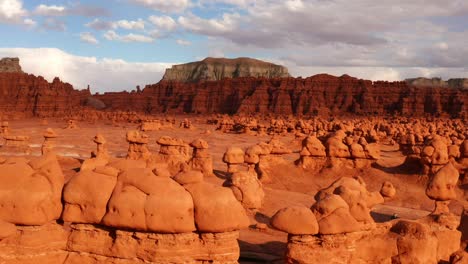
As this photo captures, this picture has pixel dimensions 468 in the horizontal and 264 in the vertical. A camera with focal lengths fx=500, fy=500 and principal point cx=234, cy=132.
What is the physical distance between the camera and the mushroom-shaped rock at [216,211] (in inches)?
333

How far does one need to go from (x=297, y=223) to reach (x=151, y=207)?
272cm

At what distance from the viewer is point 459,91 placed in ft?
302

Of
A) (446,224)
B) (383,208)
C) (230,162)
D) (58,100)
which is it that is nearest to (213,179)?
(230,162)

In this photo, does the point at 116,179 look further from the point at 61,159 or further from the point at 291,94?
the point at 291,94

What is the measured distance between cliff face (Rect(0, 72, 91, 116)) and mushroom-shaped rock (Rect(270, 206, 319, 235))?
283ft

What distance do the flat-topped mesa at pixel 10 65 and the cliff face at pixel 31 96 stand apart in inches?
621

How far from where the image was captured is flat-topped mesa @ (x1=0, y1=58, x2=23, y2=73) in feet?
363

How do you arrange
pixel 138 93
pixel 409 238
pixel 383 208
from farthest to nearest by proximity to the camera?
pixel 138 93
pixel 383 208
pixel 409 238

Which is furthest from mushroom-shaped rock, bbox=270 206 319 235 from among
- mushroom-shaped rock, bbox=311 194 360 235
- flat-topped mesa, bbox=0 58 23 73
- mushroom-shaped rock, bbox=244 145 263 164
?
flat-topped mesa, bbox=0 58 23 73

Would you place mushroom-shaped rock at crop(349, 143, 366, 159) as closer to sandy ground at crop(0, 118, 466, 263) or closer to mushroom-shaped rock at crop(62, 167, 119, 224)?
sandy ground at crop(0, 118, 466, 263)

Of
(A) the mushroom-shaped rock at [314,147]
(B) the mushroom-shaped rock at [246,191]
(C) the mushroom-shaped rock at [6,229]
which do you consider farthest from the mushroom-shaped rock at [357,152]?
(C) the mushroom-shaped rock at [6,229]

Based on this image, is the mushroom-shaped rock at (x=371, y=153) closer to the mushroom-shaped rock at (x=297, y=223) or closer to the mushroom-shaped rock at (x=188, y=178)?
the mushroom-shaped rock at (x=297, y=223)

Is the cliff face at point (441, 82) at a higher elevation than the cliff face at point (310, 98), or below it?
higher

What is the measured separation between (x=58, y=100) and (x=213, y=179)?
79.0m
